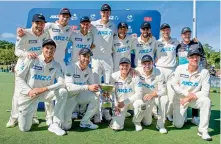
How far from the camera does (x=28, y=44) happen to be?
5957mm

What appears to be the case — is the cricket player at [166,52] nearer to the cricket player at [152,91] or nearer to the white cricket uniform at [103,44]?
the cricket player at [152,91]

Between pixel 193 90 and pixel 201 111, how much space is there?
1.73 feet

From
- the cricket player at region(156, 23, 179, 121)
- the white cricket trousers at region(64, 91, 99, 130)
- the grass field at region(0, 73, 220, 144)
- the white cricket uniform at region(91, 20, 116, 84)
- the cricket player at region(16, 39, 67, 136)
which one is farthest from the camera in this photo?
the cricket player at region(156, 23, 179, 121)

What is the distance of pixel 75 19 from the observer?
337 inches

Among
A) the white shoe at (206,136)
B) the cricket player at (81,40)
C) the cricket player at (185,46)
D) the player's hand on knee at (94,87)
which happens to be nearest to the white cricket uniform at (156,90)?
the white shoe at (206,136)

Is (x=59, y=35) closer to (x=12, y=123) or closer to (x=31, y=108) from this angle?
(x=31, y=108)

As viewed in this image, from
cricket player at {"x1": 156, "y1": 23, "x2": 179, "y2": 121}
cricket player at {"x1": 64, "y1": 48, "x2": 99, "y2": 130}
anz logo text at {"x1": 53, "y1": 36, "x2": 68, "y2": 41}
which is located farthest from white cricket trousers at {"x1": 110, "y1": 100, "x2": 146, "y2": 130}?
anz logo text at {"x1": 53, "y1": 36, "x2": 68, "y2": 41}

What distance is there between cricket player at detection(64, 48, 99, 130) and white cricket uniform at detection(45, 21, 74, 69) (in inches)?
39.9

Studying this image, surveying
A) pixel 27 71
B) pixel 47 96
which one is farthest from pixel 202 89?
pixel 27 71

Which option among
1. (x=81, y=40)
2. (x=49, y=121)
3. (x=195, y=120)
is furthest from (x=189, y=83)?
(x=49, y=121)

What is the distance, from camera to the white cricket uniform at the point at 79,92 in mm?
5422

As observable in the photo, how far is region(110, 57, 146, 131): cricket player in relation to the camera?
553 centimetres

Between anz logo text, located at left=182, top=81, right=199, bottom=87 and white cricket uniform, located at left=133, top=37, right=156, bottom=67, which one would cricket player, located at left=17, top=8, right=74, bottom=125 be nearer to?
white cricket uniform, located at left=133, top=37, right=156, bottom=67

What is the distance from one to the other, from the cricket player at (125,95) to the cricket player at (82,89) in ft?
1.48
